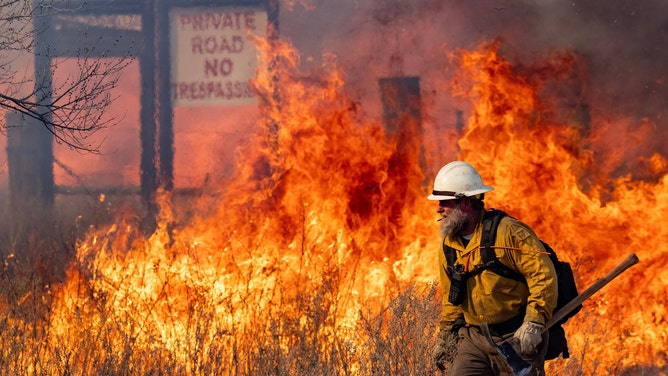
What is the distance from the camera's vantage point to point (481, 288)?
469 cm

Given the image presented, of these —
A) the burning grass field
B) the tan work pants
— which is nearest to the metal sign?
the burning grass field

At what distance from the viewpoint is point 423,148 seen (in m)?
10.9

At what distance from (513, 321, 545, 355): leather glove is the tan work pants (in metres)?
0.31

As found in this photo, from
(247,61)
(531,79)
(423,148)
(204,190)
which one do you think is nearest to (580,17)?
(531,79)

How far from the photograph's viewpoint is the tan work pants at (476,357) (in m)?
4.71

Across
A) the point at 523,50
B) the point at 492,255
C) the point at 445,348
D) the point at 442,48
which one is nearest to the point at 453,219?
the point at 492,255

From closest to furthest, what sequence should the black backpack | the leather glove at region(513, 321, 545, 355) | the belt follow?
the leather glove at region(513, 321, 545, 355) < the black backpack < the belt

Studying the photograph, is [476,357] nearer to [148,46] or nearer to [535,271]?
[535,271]

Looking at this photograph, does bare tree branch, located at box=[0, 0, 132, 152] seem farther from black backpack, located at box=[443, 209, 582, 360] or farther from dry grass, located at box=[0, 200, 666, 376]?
black backpack, located at box=[443, 209, 582, 360]

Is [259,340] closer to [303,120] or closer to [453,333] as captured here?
[453,333]

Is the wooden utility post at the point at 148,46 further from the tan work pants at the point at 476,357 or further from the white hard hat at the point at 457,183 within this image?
the tan work pants at the point at 476,357

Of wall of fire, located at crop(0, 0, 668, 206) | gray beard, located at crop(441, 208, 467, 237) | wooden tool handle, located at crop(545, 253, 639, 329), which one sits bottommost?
wooden tool handle, located at crop(545, 253, 639, 329)

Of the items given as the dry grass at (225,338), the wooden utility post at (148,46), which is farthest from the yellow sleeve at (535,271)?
the wooden utility post at (148,46)

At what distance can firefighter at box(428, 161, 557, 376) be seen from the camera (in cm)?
439
